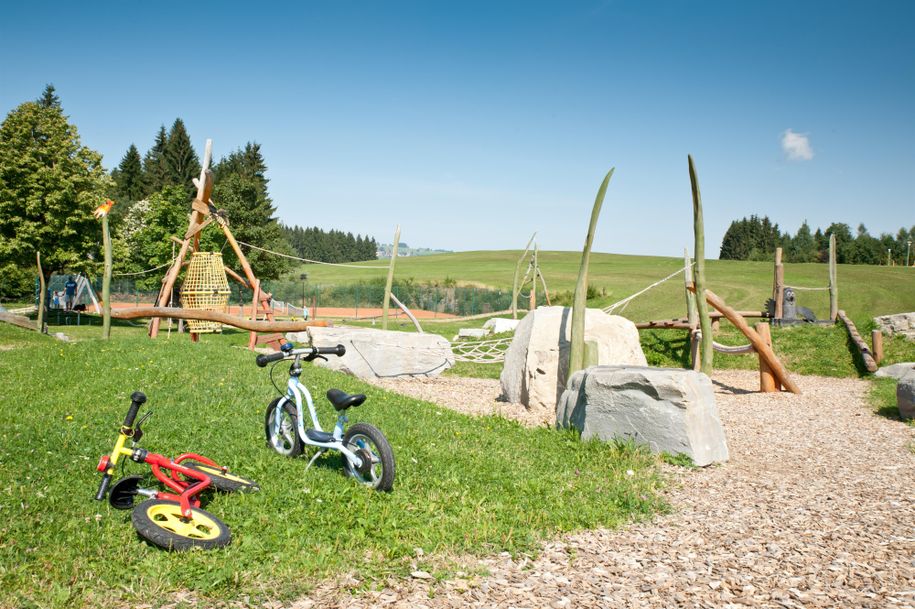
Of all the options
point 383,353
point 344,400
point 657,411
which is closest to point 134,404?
point 344,400

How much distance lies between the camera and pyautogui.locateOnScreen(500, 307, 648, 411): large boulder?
9188 mm

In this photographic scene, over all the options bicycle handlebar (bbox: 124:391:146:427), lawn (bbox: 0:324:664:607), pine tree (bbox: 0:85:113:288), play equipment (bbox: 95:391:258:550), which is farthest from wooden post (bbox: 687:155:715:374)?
pine tree (bbox: 0:85:113:288)

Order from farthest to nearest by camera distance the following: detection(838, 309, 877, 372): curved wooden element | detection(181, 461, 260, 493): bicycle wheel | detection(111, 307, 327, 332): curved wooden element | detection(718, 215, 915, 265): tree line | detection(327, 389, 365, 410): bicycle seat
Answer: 1. detection(718, 215, 915, 265): tree line
2. detection(838, 309, 877, 372): curved wooden element
3. detection(111, 307, 327, 332): curved wooden element
4. detection(327, 389, 365, 410): bicycle seat
5. detection(181, 461, 260, 493): bicycle wheel

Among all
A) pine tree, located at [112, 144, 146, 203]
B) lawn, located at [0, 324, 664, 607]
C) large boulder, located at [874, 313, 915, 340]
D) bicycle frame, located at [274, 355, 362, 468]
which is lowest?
lawn, located at [0, 324, 664, 607]

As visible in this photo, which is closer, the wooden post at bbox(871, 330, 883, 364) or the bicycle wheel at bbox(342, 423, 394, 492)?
the bicycle wheel at bbox(342, 423, 394, 492)

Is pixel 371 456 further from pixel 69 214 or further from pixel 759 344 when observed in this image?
pixel 69 214

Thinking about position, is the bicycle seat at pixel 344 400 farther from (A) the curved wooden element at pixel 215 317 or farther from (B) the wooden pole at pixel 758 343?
(A) the curved wooden element at pixel 215 317

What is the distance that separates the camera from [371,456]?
4.66 meters

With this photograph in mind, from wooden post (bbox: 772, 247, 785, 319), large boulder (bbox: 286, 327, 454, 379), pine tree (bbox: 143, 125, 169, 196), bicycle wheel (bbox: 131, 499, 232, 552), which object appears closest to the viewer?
bicycle wheel (bbox: 131, 499, 232, 552)

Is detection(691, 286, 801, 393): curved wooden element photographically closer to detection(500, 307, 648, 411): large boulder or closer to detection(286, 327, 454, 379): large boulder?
detection(500, 307, 648, 411): large boulder

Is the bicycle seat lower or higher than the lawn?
higher

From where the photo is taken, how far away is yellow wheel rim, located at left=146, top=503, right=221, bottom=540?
3695 millimetres

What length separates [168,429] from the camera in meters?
5.91

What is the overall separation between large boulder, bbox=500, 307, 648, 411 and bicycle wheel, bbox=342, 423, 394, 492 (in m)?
4.73
